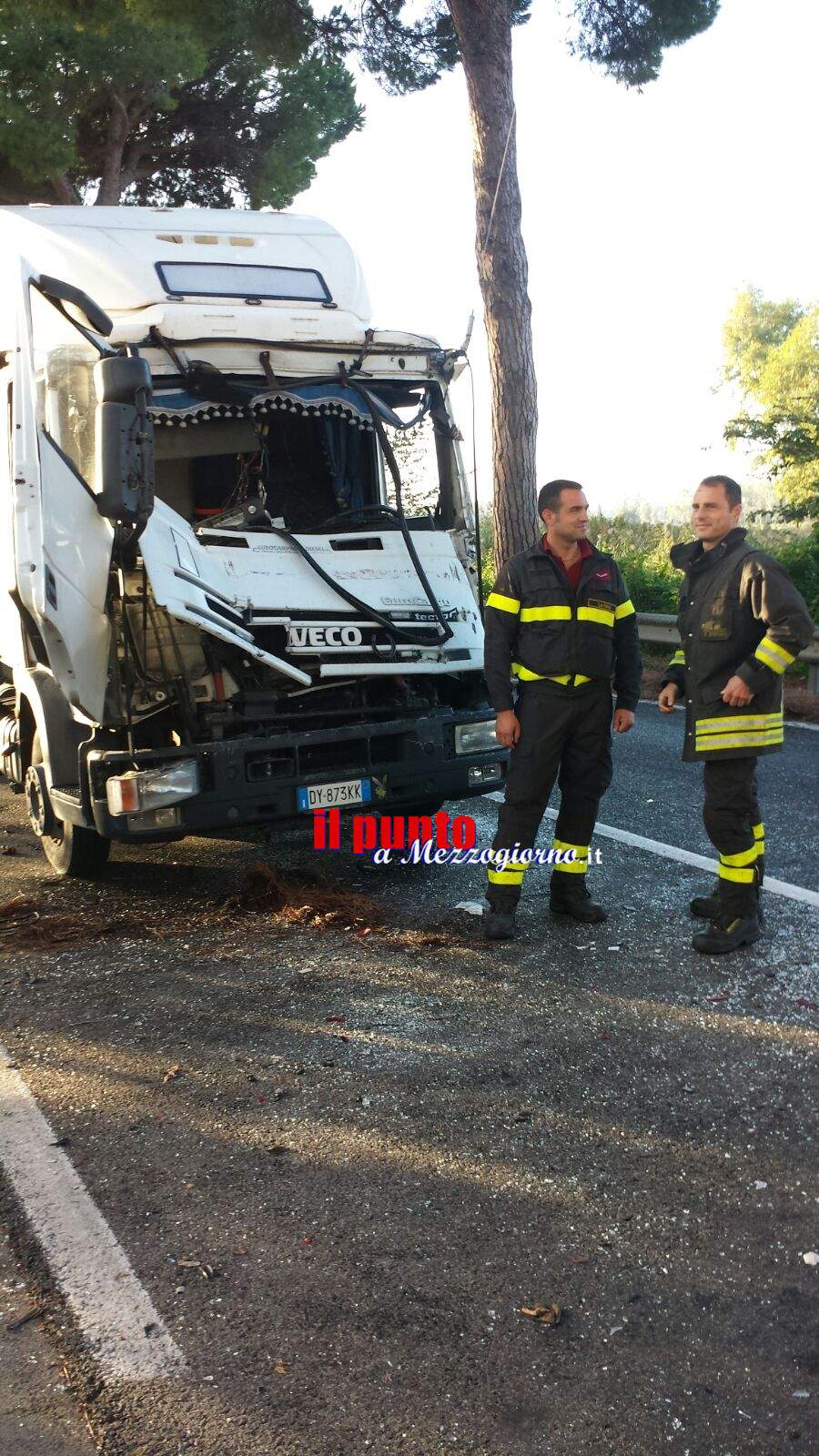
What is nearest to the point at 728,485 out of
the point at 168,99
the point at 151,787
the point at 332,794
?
the point at 332,794

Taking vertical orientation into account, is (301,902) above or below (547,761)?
below

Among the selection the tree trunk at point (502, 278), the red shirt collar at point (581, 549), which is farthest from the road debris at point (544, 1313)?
the tree trunk at point (502, 278)

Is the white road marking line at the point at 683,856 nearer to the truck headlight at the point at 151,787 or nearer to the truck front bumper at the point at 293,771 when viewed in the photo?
the truck front bumper at the point at 293,771

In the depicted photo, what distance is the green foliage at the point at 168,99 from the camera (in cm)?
1396

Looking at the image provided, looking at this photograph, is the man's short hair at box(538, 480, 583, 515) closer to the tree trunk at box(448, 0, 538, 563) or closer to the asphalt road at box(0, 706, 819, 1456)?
the asphalt road at box(0, 706, 819, 1456)

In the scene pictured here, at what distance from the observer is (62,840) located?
596 cm

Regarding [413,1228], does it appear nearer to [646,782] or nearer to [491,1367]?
[491,1367]

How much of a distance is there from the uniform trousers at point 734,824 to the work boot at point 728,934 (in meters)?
0.03

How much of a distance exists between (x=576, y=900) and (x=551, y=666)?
1042 mm

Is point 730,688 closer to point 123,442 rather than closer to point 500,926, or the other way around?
point 500,926

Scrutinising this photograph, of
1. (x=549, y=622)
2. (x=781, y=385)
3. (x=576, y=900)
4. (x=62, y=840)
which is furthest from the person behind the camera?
(x=781, y=385)

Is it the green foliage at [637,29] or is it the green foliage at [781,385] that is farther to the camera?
the green foliage at [781,385]

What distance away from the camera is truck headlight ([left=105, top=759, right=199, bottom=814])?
5.05 m

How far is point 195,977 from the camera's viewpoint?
15.7 feet
